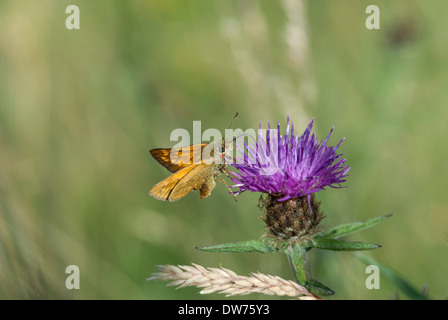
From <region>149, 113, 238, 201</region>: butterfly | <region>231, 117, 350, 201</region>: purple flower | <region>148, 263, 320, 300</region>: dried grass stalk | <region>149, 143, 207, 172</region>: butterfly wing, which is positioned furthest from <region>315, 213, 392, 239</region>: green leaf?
<region>149, 143, 207, 172</region>: butterfly wing

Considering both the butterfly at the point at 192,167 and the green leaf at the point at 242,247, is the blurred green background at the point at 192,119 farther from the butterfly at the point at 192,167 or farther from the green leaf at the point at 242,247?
the green leaf at the point at 242,247

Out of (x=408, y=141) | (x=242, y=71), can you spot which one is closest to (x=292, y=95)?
(x=242, y=71)

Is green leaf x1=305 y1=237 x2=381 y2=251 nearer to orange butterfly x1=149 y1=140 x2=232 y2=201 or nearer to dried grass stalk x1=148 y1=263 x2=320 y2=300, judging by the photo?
dried grass stalk x1=148 y1=263 x2=320 y2=300

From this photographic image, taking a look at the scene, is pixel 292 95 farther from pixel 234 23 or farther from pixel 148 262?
pixel 148 262

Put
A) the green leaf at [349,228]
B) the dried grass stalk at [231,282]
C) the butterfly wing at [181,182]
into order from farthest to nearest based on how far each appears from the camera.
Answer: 1. the butterfly wing at [181,182]
2. the green leaf at [349,228]
3. the dried grass stalk at [231,282]

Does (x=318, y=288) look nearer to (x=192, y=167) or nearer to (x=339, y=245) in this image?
(x=339, y=245)

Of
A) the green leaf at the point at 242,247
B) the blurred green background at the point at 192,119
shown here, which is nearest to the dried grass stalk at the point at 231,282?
the green leaf at the point at 242,247
